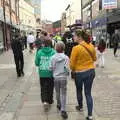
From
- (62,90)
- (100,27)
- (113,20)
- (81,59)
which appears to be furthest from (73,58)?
(100,27)

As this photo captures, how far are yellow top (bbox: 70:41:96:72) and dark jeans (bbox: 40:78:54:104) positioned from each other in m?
1.41

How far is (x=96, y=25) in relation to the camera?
166 ft

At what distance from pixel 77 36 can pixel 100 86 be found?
441 centimetres

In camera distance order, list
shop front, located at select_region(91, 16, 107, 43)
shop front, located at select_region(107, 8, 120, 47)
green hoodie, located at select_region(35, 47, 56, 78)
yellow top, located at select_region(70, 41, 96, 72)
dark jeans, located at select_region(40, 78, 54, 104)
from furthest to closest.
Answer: shop front, located at select_region(91, 16, 107, 43) → shop front, located at select_region(107, 8, 120, 47) → dark jeans, located at select_region(40, 78, 54, 104) → green hoodie, located at select_region(35, 47, 56, 78) → yellow top, located at select_region(70, 41, 96, 72)

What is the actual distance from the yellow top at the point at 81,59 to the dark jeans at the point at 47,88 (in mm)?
1412

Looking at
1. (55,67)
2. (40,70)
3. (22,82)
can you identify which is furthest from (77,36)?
(22,82)

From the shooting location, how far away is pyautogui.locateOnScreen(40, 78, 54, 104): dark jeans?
9.20 meters

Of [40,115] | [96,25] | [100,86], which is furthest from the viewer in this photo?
[96,25]

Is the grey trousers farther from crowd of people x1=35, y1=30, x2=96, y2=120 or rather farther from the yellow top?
the yellow top

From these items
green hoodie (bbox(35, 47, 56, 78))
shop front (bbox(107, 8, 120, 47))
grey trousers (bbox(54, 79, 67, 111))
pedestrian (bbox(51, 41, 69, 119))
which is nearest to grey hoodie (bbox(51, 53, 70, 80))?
pedestrian (bbox(51, 41, 69, 119))

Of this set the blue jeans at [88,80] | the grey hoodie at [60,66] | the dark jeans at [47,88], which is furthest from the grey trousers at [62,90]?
the dark jeans at [47,88]

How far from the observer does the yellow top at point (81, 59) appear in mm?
7801

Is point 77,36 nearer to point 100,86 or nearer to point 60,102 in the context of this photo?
point 60,102

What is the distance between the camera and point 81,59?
7836 mm
